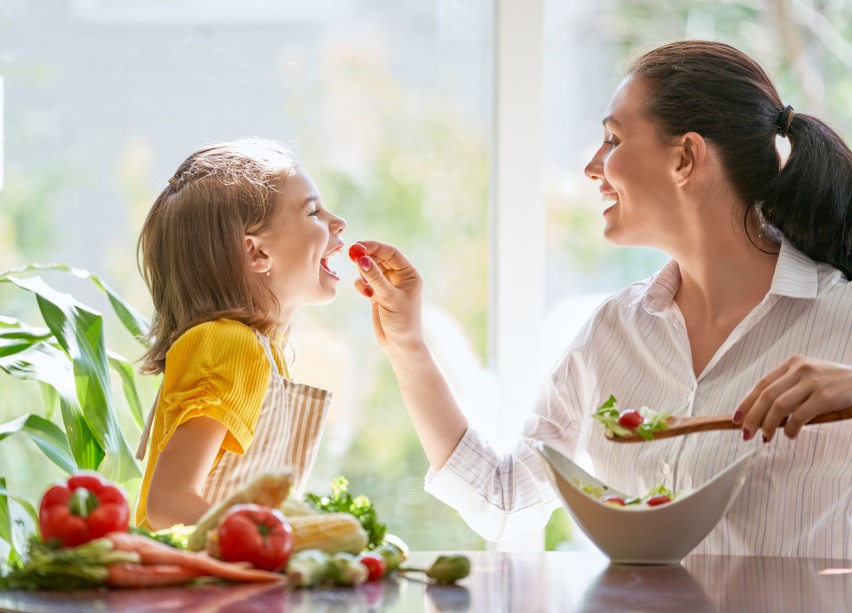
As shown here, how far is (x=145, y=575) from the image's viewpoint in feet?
3.68

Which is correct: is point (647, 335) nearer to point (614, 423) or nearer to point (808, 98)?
point (614, 423)

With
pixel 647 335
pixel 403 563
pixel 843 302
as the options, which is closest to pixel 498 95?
pixel 647 335

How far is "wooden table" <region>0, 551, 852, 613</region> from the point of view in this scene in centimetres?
105

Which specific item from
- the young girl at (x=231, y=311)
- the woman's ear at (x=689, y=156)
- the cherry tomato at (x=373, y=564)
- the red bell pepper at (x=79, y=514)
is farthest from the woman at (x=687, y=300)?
the red bell pepper at (x=79, y=514)

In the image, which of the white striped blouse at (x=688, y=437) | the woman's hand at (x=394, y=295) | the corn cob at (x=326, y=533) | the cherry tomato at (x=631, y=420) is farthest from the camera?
the woman's hand at (x=394, y=295)

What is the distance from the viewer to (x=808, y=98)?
3.14 meters

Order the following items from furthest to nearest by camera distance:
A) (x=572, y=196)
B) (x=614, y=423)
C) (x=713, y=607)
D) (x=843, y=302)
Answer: (x=572, y=196) < (x=843, y=302) < (x=614, y=423) < (x=713, y=607)

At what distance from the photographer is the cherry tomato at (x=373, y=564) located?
48.1 inches

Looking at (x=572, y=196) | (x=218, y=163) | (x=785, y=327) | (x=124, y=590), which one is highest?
(x=572, y=196)

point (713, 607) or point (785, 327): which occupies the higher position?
point (785, 327)

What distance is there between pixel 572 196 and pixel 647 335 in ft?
3.81

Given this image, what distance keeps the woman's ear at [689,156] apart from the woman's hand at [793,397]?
58 centimetres

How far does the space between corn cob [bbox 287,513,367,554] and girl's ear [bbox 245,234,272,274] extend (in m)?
0.71

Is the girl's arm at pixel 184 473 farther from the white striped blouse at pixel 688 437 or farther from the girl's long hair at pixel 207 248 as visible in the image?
the white striped blouse at pixel 688 437
